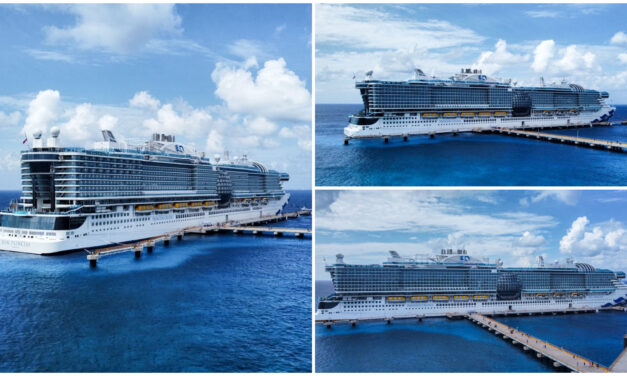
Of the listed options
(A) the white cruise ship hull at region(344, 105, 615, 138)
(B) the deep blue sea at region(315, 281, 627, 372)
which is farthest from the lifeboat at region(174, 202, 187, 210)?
(B) the deep blue sea at region(315, 281, 627, 372)

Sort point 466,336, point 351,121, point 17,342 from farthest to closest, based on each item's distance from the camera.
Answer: point 351,121 < point 466,336 < point 17,342

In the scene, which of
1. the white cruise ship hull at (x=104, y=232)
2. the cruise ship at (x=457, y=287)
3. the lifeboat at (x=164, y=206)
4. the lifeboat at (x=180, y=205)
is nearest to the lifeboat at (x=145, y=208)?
the white cruise ship hull at (x=104, y=232)

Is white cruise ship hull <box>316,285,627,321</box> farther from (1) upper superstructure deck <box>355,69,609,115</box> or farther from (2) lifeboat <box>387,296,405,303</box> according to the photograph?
(1) upper superstructure deck <box>355,69,609,115</box>

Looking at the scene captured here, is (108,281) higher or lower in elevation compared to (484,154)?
lower

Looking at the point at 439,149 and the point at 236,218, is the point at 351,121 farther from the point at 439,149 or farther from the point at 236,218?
the point at 236,218

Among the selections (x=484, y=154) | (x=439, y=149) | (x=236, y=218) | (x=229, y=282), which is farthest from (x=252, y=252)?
(x=236, y=218)

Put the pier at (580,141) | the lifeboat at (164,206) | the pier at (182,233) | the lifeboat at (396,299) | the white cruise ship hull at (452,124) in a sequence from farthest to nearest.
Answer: the lifeboat at (164,206) → the pier at (182,233) → the white cruise ship hull at (452,124) → the lifeboat at (396,299) → the pier at (580,141)

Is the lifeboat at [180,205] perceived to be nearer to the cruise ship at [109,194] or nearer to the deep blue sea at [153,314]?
the cruise ship at [109,194]
